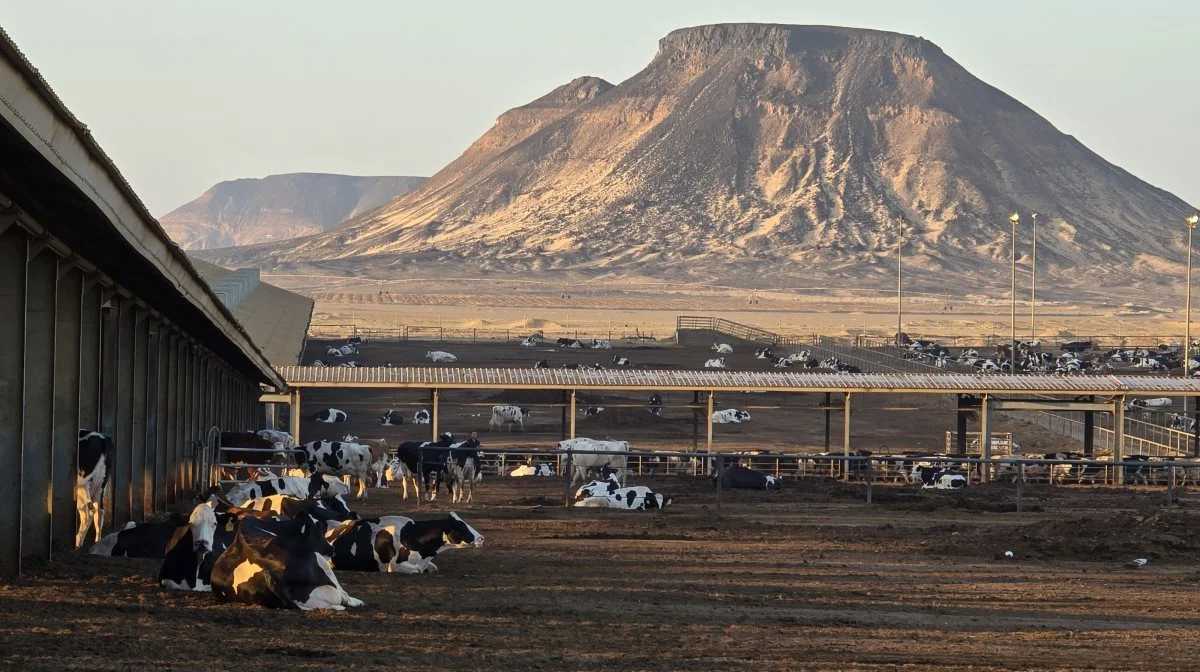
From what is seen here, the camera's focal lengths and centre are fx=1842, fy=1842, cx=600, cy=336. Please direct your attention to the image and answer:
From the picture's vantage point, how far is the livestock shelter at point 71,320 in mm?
13039

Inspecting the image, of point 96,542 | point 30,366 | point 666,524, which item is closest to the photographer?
point 30,366

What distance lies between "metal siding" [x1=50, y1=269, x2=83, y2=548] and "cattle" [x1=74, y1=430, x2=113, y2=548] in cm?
10

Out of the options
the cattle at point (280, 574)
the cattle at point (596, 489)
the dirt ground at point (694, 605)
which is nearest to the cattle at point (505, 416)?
the cattle at point (596, 489)

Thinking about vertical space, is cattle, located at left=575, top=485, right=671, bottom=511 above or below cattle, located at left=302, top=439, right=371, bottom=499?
below

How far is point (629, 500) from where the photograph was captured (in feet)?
102

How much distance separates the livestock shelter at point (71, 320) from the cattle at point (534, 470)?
1358 centimetres

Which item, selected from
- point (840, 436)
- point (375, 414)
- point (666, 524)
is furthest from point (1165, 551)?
point (375, 414)

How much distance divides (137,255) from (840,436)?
140 ft

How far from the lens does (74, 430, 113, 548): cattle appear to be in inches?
750

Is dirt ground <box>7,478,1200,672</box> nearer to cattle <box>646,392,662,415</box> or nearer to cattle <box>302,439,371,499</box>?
cattle <box>302,439,371,499</box>

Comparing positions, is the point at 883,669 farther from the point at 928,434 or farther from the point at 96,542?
the point at 928,434

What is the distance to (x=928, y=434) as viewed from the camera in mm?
60969

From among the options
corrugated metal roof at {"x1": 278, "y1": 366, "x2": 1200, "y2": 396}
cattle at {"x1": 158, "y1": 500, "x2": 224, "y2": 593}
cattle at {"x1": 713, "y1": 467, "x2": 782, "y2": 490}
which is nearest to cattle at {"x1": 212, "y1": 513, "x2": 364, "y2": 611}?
cattle at {"x1": 158, "y1": 500, "x2": 224, "y2": 593}

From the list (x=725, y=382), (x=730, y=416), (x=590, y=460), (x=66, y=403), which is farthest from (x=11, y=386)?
(x=730, y=416)
